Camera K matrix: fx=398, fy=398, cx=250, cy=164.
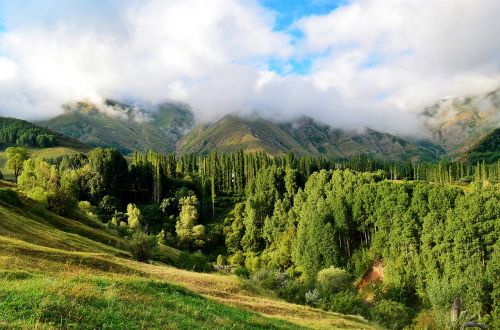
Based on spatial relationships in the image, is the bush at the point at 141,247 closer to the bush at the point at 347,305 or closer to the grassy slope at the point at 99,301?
the grassy slope at the point at 99,301

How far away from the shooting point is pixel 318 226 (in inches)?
4461

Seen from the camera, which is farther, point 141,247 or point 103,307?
point 141,247

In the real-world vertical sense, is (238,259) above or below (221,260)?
below

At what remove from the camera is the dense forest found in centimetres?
7406

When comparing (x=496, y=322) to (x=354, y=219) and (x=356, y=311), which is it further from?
(x=354, y=219)

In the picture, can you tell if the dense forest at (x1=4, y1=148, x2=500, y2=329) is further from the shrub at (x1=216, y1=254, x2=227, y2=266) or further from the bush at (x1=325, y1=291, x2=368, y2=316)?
the shrub at (x1=216, y1=254, x2=227, y2=266)

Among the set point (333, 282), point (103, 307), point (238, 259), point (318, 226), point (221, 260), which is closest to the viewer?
point (103, 307)

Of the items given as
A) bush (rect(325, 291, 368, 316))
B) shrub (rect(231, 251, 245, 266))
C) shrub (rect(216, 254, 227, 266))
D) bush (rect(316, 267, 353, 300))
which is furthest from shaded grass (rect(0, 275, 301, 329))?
shrub (rect(231, 251, 245, 266))

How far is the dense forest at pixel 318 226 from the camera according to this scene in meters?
74.1

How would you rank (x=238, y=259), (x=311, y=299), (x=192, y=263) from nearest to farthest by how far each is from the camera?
(x=311, y=299), (x=192, y=263), (x=238, y=259)

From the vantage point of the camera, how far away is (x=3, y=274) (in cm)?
2392

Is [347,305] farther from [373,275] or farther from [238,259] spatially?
[238,259]

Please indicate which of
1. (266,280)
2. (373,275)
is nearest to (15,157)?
(266,280)

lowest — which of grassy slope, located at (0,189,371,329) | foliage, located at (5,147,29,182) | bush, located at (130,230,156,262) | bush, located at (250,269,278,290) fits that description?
bush, located at (250,269,278,290)
